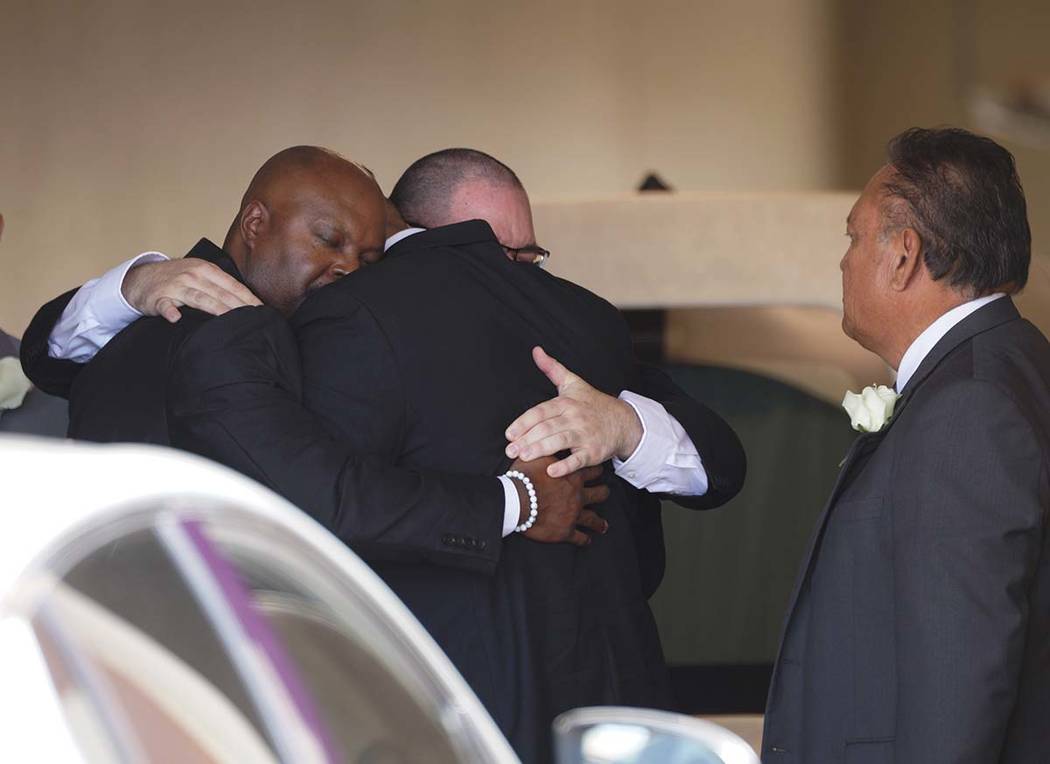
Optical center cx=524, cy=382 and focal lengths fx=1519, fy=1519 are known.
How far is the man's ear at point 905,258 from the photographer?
2.34 m

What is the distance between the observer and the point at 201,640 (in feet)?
3.73

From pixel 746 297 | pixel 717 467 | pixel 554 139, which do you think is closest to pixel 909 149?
pixel 717 467

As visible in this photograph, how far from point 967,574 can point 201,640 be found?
1.32 m

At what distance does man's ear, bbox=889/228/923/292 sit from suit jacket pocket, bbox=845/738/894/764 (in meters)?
0.69

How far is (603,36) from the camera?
26.7ft

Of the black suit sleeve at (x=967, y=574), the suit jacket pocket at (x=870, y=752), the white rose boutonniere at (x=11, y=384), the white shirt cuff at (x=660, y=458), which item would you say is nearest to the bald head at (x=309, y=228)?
the white shirt cuff at (x=660, y=458)

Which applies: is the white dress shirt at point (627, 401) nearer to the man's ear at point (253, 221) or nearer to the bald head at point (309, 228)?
the bald head at point (309, 228)

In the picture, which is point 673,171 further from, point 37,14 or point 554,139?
point 37,14

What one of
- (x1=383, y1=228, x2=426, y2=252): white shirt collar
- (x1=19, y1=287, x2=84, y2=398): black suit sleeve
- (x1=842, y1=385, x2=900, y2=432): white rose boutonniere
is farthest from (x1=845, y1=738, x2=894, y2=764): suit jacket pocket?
(x1=19, y1=287, x2=84, y2=398): black suit sleeve

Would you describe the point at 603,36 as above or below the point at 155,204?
above

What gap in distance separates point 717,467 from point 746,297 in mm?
2247

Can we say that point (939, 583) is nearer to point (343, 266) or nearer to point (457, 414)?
point (457, 414)

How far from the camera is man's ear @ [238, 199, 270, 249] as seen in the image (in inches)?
98.9

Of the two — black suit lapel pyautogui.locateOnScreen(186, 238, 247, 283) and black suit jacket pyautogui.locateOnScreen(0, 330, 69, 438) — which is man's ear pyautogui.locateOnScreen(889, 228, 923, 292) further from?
black suit jacket pyautogui.locateOnScreen(0, 330, 69, 438)
